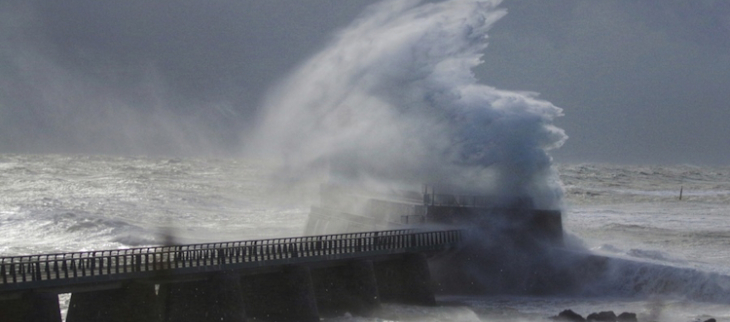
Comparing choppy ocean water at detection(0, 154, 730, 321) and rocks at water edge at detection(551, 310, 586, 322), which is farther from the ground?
choppy ocean water at detection(0, 154, 730, 321)

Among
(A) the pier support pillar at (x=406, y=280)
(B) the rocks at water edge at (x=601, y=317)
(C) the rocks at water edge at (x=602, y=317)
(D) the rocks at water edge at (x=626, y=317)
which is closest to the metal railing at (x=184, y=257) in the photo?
(A) the pier support pillar at (x=406, y=280)

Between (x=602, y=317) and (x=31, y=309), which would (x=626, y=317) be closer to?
(x=602, y=317)

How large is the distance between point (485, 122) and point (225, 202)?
45.6 metres

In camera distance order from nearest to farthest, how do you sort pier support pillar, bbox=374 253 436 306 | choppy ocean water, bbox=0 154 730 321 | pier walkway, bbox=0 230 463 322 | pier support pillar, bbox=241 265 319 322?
pier walkway, bbox=0 230 463 322
pier support pillar, bbox=241 265 319 322
choppy ocean water, bbox=0 154 730 321
pier support pillar, bbox=374 253 436 306

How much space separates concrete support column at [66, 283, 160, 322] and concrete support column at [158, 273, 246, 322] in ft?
2.16

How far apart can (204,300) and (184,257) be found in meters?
1.61

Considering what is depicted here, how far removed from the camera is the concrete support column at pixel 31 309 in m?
22.1

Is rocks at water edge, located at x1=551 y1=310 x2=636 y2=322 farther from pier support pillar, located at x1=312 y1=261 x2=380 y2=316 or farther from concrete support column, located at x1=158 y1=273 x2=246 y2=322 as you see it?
concrete support column, located at x1=158 y1=273 x2=246 y2=322

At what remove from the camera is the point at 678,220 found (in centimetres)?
6494

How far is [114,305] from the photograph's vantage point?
24.2 metres

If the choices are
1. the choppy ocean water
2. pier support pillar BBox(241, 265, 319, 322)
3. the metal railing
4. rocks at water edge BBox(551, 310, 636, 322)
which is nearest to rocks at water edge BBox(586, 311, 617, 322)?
rocks at water edge BBox(551, 310, 636, 322)

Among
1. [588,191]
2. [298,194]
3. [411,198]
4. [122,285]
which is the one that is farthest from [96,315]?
[588,191]

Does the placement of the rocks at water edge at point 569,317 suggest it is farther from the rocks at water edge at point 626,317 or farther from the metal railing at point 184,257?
the metal railing at point 184,257

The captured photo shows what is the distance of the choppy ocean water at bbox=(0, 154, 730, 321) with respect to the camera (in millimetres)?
31375
